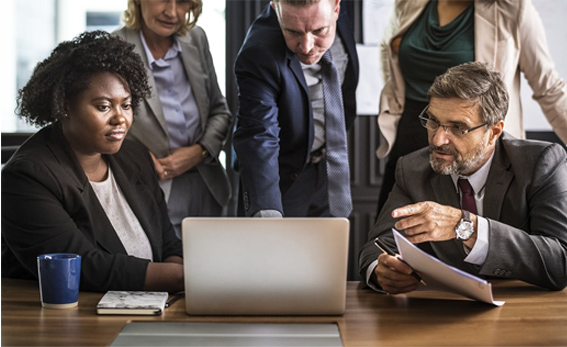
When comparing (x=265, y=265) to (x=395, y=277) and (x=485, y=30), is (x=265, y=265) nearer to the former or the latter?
(x=395, y=277)

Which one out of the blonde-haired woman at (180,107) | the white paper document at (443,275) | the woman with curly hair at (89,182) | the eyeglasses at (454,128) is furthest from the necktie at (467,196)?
the blonde-haired woman at (180,107)

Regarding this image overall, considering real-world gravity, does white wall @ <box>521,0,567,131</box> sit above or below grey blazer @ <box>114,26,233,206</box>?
above

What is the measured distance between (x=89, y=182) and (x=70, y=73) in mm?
369

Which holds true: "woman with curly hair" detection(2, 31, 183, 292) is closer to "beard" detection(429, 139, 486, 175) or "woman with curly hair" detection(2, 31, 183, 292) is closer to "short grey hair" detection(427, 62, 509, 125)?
"beard" detection(429, 139, 486, 175)

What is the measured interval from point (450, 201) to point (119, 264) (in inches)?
Result: 38.7

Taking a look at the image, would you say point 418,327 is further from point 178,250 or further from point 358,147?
point 358,147

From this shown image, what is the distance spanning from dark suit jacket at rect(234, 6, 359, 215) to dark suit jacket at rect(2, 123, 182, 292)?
0.42 m

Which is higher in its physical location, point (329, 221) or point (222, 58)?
point (222, 58)

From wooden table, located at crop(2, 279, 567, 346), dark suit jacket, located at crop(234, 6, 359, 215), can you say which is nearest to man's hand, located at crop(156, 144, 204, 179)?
dark suit jacket, located at crop(234, 6, 359, 215)

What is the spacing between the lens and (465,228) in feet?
5.97

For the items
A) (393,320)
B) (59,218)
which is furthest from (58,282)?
(393,320)

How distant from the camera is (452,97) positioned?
2.14 m

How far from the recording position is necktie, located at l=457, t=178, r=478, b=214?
7.00 ft

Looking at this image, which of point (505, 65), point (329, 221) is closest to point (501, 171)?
point (505, 65)
